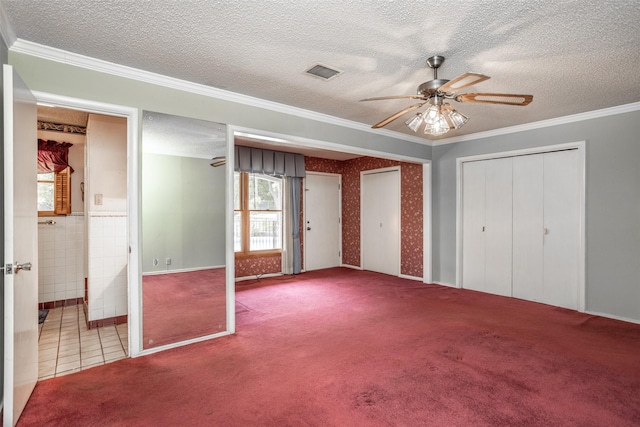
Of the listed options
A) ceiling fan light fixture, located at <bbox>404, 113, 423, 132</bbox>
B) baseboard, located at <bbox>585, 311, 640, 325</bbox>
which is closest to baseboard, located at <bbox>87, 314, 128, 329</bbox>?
ceiling fan light fixture, located at <bbox>404, 113, 423, 132</bbox>

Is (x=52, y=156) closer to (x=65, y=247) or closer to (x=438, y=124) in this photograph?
(x=65, y=247)

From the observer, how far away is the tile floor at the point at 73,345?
265cm

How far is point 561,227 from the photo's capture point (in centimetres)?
420

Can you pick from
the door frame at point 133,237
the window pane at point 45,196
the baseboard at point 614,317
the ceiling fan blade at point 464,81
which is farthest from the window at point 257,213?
the baseboard at point 614,317

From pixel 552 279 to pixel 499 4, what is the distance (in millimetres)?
3729

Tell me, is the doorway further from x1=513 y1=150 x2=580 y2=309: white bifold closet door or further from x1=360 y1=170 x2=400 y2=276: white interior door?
x1=513 y1=150 x2=580 y2=309: white bifold closet door

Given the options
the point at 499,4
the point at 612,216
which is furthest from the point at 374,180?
the point at 499,4

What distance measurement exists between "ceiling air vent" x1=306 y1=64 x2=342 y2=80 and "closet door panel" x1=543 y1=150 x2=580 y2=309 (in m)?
3.22

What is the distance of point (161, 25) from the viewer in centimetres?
210

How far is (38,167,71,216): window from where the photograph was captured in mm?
4273

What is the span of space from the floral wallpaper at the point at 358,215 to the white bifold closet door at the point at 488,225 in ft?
2.66

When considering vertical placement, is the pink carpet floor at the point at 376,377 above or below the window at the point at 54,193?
below

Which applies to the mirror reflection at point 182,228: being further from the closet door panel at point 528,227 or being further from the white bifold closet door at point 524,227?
the closet door panel at point 528,227

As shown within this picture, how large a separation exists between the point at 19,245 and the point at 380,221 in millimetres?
5368
